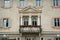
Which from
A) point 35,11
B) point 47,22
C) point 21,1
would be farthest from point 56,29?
point 21,1

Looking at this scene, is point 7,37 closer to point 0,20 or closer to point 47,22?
point 0,20

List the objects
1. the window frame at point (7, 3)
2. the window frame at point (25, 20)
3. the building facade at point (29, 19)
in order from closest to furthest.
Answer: the building facade at point (29, 19), the window frame at point (25, 20), the window frame at point (7, 3)

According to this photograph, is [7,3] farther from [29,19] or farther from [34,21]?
[34,21]

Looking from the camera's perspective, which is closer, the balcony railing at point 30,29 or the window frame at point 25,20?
the balcony railing at point 30,29

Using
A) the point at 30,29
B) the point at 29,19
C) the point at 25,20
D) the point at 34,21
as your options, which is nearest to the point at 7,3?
the point at 25,20

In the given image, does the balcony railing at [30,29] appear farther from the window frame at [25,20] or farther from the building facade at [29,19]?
the window frame at [25,20]

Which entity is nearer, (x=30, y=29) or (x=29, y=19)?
(x=30, y=29)

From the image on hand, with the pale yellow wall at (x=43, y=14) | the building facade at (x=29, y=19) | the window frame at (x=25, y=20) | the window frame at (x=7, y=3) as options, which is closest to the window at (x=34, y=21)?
the building facade at (x=29, y=19)

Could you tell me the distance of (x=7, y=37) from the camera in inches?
1197

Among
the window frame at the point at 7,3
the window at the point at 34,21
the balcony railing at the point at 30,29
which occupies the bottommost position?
the balcony railing at the point at 30,29

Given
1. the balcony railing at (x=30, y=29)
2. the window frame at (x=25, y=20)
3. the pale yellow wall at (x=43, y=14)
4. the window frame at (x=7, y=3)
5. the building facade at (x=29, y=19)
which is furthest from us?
the window frame at (x=7, y=3)

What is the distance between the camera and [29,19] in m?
30.6

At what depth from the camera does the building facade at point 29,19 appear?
30.2 m

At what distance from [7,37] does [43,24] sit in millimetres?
5133
